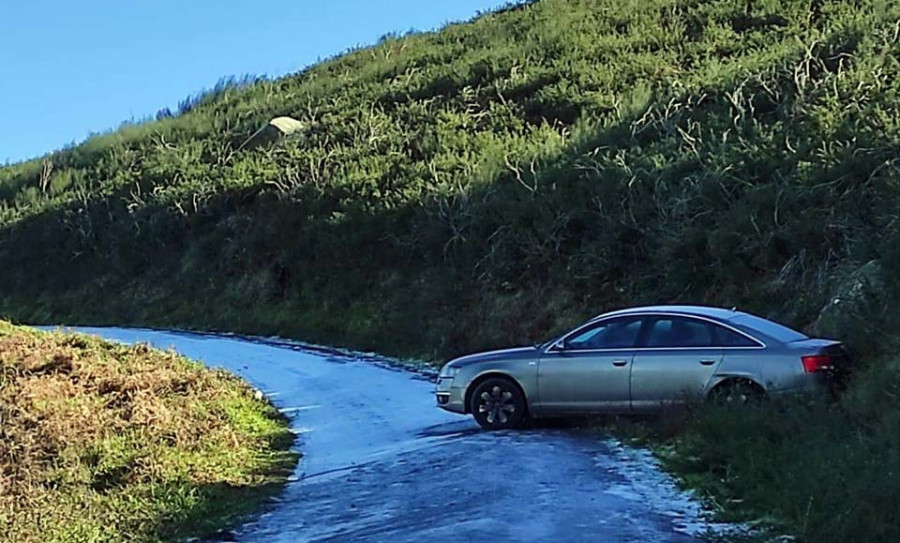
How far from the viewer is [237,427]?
49.0 feet

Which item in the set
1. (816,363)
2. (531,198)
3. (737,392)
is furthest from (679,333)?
(531,198)

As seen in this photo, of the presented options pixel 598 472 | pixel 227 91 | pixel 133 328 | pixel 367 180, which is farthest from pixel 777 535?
pixel 227 91

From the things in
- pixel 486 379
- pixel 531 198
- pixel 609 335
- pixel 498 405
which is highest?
pixel 531 198

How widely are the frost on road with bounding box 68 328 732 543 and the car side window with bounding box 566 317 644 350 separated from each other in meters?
1.17

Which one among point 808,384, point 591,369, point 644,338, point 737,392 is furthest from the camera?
point 591,369

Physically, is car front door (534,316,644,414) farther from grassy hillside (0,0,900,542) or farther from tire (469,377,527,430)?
grassy hillside (0,0,900,542)

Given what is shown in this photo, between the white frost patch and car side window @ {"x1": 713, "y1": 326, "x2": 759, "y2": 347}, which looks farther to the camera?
car side window @ {"x1": 713, "y1": 326, "x2": 759, "y2": 347}

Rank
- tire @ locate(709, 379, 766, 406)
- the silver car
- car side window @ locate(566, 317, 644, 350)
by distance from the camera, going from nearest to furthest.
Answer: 1. tire @ locate(709, 379, 766, 406)
2. the silver car
3. car side window @ locate(566, 317, 644, 350)

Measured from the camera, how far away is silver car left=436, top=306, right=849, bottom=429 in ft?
40.2

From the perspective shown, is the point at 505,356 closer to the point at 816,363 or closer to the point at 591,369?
the point at 591,369

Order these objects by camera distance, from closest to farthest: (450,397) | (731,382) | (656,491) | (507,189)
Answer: (656,491), (731,382), (450,397), (507,189)

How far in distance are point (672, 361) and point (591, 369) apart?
1086mm

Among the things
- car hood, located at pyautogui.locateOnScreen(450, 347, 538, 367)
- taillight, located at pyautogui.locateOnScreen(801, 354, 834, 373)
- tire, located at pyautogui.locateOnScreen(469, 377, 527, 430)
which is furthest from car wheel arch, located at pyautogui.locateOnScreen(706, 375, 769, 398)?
tire, located at pyautogui.locateOnScreen(469, 377, 527, 430)

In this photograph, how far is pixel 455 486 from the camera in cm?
1048
